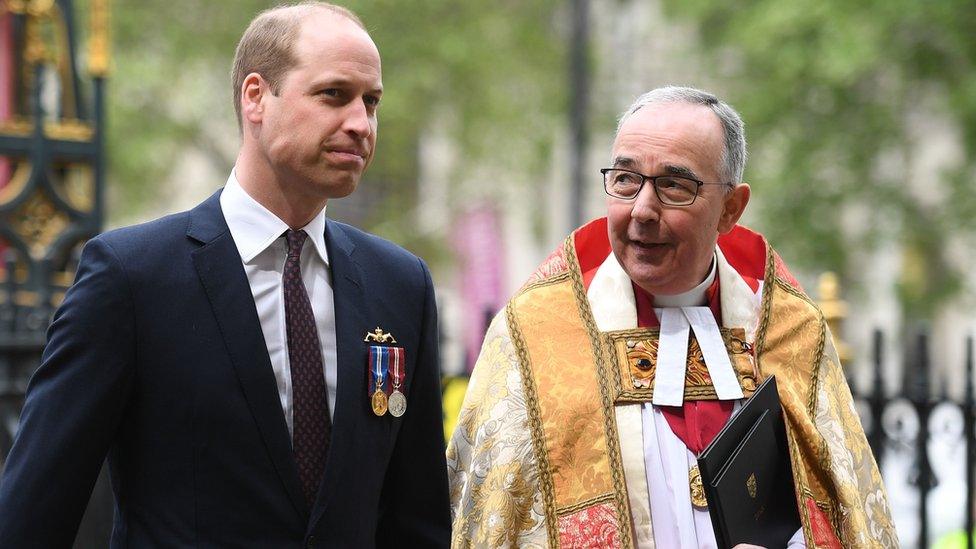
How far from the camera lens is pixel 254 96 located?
9.12 ft

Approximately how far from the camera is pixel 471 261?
28594 mm

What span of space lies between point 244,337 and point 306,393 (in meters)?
0.17

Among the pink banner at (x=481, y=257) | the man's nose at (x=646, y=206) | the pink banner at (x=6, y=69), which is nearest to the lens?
the man's nose at (x=646, y=206)

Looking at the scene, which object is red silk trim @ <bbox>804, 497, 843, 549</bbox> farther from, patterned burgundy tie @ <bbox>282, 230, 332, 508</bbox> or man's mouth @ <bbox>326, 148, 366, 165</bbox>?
man's mouth @ <bbox>326, 148, 366, 165</bbox>

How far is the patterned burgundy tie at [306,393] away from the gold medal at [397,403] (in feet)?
0.58

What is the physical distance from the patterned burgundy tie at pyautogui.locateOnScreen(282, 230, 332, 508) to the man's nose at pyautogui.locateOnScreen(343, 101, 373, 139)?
13.1 inches

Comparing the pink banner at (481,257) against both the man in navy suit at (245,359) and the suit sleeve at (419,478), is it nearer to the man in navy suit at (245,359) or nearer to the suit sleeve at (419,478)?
the suit sleeve at (419,478)

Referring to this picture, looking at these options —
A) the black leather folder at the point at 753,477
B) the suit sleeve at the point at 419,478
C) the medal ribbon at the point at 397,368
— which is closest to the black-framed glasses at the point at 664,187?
the black leather folder at the point at 753,477

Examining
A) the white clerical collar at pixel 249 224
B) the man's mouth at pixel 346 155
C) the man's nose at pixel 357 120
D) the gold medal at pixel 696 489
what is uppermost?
the man's nose at pixel 357 120

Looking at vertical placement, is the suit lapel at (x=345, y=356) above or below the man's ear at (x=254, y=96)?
below

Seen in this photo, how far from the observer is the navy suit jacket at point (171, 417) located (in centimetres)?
262

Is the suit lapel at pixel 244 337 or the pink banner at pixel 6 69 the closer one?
the suit lapel at pixel 244 337

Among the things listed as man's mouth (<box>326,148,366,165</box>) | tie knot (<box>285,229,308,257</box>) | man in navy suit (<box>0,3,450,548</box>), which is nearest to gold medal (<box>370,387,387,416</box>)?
man in navy suit (<box>0,3,450,548</box>)

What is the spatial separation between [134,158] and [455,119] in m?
4.47
